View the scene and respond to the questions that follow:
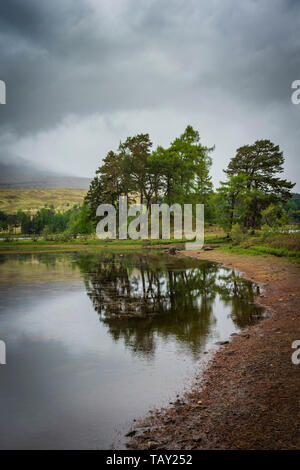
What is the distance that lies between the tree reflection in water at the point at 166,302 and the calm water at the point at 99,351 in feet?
0.16

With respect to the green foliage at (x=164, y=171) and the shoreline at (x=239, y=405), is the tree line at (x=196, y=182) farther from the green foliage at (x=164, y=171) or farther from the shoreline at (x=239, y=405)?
the shoreline at (x=239, y=405)

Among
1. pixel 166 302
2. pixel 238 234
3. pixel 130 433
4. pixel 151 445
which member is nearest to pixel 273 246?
pixel 238 234

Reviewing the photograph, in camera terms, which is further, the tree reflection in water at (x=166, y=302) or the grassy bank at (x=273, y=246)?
the grassy bank at (x=273, y=246)

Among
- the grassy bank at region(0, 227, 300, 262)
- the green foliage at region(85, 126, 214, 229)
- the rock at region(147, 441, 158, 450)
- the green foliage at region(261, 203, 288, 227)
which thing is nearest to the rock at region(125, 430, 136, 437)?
the rock at region(147, 441, 158, 450)

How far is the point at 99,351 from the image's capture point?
341 inches

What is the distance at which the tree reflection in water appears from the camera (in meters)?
9.99

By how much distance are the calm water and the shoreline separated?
1.55 ft

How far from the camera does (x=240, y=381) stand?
250 inches

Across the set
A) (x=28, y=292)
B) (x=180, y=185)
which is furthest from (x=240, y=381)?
(x=180, y=185)

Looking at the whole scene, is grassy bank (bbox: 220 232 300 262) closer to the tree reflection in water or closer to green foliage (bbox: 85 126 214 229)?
the tree reflection in water

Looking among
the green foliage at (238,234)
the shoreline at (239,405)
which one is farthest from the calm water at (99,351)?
the green foliage at (238,234)

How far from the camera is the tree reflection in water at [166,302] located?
999 centimetres
